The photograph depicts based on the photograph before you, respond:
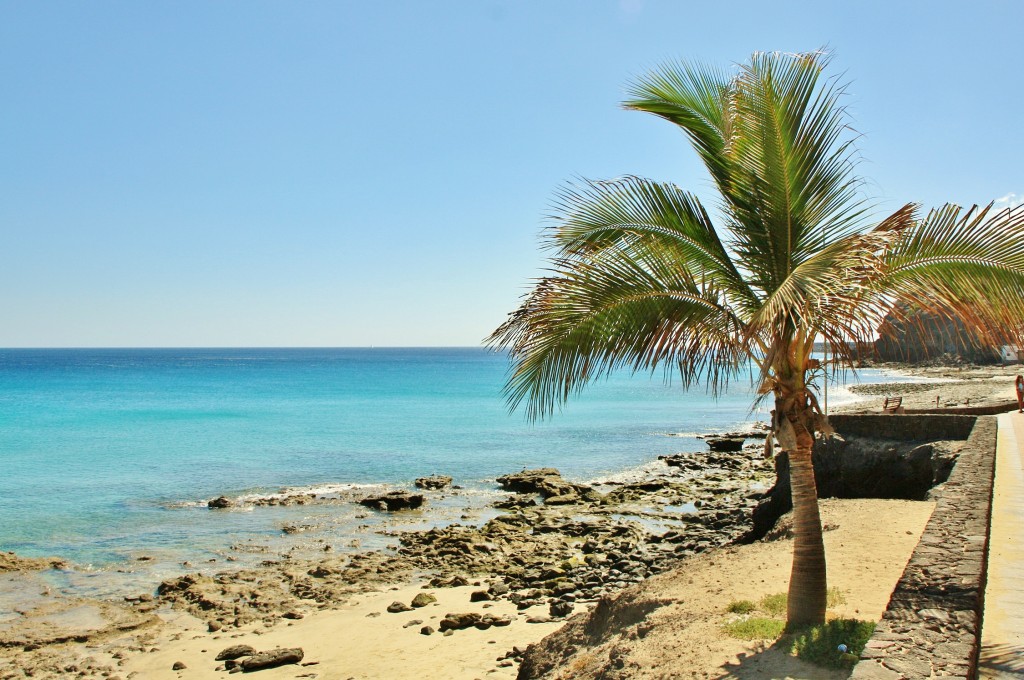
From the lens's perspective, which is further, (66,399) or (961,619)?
(66,399)

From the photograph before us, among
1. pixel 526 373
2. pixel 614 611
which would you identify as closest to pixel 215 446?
pixel 614 611

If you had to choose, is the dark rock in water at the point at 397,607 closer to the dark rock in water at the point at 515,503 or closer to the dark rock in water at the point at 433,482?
the dark rock in water at the point at 515,503

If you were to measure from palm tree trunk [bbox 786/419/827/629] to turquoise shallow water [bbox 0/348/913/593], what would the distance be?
1329 cm

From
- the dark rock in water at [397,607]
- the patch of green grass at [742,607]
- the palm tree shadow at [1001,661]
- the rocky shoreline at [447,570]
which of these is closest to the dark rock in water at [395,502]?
the rocky shoreline at [447,570]

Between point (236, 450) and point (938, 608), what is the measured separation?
32.1 metres

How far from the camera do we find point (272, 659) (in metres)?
9.88

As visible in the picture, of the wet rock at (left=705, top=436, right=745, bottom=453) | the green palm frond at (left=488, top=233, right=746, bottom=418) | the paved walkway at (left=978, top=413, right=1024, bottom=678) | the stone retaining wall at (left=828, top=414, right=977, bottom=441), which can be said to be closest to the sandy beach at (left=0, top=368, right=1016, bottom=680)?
the paved walkway at (left=978, top=413, right=1024, bottom=678)

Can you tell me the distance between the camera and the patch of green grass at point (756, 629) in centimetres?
700

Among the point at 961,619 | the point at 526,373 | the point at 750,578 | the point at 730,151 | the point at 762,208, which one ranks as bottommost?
the point at 750,578

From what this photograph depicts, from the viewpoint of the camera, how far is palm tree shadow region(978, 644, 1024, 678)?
14.7ft

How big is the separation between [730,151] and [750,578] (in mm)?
5811

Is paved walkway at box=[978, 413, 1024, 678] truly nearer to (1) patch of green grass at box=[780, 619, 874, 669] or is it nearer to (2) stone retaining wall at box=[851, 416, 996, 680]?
(2) stone retaining wall at box=[851, 416, 996, 680]

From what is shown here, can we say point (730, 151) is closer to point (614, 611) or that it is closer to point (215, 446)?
point (614, 611)

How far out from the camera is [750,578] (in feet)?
31.7
